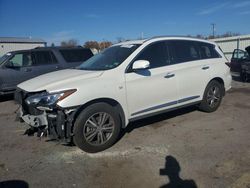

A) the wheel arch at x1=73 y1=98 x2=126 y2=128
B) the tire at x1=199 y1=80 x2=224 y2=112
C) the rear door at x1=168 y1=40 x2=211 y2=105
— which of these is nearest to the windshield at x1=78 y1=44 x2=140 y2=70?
the wheel arch at x1=73 y1=98 x2=126 y2=128

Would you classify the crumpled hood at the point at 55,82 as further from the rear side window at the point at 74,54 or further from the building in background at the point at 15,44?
the building in background at the point at 15,44

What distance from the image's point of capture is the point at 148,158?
14.3 feet

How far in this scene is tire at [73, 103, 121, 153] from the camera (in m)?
4.43

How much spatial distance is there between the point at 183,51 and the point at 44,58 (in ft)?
20.9

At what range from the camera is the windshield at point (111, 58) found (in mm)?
5207

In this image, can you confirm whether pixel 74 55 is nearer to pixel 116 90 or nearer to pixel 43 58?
pixel 43 58

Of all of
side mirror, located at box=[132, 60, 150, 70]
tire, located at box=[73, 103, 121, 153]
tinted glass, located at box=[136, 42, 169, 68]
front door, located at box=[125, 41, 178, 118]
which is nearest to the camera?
tire, located at box=[73, 103, 121, 153]

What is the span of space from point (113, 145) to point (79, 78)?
1.36 meters

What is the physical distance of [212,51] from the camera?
6.73 metres

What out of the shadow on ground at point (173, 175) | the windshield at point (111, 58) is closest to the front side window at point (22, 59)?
the windshield at point (111, 58)

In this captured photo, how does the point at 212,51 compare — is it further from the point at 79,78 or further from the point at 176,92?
the point at 79,78

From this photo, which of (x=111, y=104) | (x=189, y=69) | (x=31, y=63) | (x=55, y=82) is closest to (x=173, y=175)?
(x=111, y=104)

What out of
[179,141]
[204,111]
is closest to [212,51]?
[204,111]

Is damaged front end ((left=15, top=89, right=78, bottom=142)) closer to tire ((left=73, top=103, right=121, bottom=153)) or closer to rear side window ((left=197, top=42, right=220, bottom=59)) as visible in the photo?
tire ((left=73, top=103, right=121, bottom=153))
